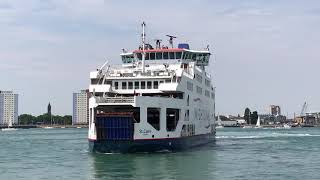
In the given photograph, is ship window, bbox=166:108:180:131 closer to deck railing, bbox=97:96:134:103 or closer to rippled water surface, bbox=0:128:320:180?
rippled water surface, bbox=0:128:320:180

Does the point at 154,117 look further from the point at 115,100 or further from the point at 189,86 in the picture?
the point at 189,86

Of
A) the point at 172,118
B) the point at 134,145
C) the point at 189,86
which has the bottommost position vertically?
the point at 134,145

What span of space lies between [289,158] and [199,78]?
16.1 metres

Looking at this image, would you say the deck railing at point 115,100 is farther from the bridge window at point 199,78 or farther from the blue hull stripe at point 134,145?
the bridge window at point 199,78

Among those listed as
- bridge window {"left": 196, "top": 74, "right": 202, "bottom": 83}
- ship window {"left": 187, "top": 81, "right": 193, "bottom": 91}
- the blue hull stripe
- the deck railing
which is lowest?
the blue hull stripe

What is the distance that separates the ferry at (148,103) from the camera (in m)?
43.7

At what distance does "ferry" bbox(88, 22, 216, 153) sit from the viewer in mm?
43719

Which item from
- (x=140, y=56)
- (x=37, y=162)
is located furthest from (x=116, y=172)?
(x=140, y=56)

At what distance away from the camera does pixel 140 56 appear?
57156 millimetres

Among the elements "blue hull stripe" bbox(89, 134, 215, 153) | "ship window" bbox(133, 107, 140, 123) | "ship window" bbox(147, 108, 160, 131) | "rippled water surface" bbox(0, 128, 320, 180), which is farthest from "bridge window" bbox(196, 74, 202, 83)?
"ship window" bbox(133, 107, 140, 123)

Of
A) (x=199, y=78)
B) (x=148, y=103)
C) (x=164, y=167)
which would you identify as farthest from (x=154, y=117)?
(x=199, y=78)

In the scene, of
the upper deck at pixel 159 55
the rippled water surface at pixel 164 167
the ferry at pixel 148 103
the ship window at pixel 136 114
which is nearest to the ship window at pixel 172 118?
the ferry at pixel 148 103

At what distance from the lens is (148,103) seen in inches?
1732

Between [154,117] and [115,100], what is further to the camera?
[154,117]
